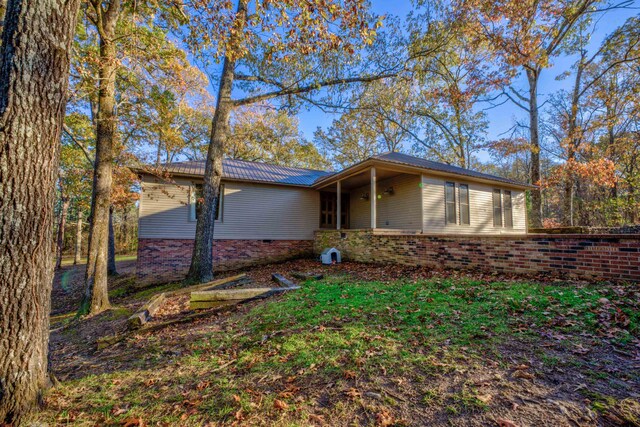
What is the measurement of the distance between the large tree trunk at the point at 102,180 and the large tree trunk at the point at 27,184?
3.92 metres

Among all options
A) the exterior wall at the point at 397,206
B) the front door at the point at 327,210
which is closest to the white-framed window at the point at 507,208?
the exterior wall at the point at 397,206

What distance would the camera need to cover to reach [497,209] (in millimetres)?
12086

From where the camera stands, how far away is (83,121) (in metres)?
8.71

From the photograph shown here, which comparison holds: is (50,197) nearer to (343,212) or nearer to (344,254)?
(344,254)

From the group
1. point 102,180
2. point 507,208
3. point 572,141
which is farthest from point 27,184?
point 572,141

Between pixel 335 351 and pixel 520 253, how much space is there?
4.73 meters

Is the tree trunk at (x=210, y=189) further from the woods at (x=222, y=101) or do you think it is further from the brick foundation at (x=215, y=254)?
the brick foundation at (x=215, y=254)

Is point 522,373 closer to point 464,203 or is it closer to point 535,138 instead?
point 464,203

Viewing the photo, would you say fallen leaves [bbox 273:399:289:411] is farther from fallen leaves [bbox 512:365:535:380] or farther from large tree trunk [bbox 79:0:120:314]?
large tree trunk [bbox 79:0:120:314]

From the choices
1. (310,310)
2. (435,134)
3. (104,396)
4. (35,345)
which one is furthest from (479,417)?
(435,134)

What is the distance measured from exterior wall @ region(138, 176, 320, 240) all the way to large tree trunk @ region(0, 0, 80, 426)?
6.50 metres

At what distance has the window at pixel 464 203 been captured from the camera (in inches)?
430

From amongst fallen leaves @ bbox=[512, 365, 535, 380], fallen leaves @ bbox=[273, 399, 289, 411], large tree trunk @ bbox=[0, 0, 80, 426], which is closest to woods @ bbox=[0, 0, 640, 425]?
large tree trunk @ bbox=[0, 0, 80, 426]

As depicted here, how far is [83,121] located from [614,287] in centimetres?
1363
